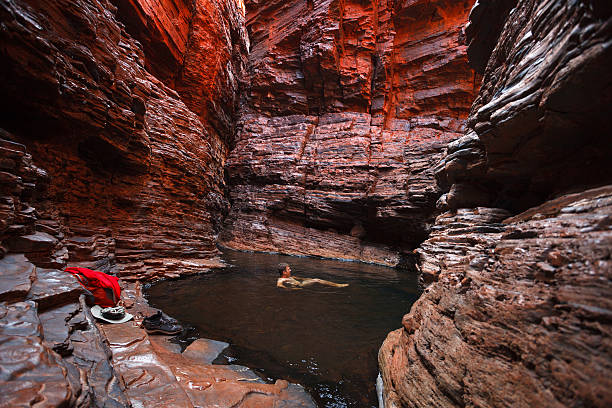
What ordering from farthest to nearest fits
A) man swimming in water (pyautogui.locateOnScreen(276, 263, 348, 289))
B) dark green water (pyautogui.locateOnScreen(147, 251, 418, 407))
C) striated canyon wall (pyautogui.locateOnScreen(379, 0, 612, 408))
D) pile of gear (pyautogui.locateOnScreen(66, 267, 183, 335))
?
1. man swimming in water (pyautogui.locateOnScreen(276, 263, 348, 289))
2. pile of gear (pyautogui.locateOnScreen(66, 267, 183, 335))
3. dark green water (pyautogui.locateOnScreen(147, 251, 418, 407))
4. striated canyon wall (pyautogui.locateOnScreen(379, 0, 612, 408))

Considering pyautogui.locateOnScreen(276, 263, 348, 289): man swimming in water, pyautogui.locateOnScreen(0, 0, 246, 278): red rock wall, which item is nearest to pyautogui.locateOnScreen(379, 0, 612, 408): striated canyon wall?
pyautogui.locateOnScreen(276, 263, 348, 289): man swimming in water

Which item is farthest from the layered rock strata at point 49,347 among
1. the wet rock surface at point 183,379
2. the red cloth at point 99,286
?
the red cloth at point 99,286

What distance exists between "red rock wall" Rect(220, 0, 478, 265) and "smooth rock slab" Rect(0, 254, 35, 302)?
1575 centimetres

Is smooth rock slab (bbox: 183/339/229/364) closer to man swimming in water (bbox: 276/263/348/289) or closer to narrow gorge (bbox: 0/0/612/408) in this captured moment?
narrow gorge (bbox: 0/0/612/408)

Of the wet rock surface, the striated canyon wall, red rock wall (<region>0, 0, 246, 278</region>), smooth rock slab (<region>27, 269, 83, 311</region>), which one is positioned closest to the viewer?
the striated canyon wall

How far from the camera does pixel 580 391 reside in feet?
4.77

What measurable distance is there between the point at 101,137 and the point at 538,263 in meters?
9.74

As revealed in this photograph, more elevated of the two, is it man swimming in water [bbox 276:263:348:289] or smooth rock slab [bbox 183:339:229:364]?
man swimming in water [bbox 276:263:348:289]

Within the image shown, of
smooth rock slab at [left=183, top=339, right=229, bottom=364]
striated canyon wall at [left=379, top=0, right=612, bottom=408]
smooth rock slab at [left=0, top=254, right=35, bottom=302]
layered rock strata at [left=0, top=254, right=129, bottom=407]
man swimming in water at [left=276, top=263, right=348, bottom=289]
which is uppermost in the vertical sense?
striated canyon wall at [left=379, top=0, right=612, bottom=408]

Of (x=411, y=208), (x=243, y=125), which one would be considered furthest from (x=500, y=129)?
(x=243, y=125)

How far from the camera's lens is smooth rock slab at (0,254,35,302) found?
95.4 inches

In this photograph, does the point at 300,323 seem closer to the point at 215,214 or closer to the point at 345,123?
the point at 215,214

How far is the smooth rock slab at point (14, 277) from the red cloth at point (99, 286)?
47.7 inches

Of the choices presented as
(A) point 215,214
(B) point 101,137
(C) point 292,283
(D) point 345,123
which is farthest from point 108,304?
(D) point 345,123
